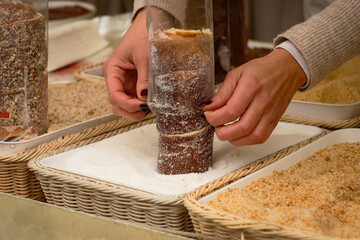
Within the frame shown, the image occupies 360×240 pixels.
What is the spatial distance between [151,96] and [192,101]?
10cm

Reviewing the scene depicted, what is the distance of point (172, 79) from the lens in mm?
1249

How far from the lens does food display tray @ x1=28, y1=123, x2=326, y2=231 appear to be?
1204mm

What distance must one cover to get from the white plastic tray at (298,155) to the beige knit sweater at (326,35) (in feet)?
0.58

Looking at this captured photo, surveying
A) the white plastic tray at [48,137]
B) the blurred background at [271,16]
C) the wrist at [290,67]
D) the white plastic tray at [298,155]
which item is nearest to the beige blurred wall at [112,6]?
the blurred background at [271,16]

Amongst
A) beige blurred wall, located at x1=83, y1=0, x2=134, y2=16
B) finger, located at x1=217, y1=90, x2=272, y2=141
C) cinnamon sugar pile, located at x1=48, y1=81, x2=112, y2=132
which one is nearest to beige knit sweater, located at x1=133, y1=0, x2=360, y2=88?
finger, located at x1=217, y1=90, x2=272, y2=141

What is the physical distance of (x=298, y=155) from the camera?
1.40 meters

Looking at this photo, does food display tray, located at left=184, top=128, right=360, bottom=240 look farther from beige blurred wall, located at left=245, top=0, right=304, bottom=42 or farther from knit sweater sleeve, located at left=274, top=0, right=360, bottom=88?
beige blurred wall, located at left=245, top=0, right=304, bottom=42

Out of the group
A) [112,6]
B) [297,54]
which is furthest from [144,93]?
[112,6]

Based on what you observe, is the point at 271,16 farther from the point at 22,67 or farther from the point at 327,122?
the point at 22,67

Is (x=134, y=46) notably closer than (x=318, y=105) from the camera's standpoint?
Yes

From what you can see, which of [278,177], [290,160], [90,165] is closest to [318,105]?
[290,160]

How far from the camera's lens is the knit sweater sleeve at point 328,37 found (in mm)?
1309

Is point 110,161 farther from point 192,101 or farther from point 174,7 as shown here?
point 174,7

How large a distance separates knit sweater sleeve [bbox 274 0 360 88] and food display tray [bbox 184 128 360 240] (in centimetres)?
23
